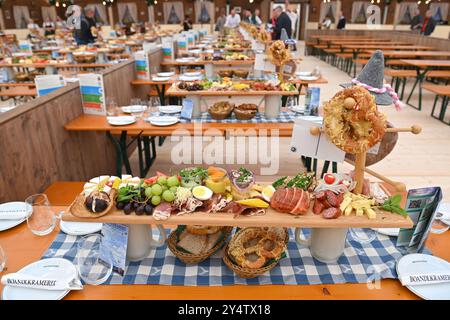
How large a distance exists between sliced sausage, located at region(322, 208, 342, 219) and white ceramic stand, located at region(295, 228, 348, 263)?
5.0 inches

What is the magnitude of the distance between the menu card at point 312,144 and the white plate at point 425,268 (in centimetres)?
49

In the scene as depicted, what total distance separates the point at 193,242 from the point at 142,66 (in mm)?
4435

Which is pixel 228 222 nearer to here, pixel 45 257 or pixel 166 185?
pixel 166 185

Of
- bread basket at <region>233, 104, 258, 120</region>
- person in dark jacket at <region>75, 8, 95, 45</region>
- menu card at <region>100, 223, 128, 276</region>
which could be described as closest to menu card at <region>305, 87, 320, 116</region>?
bread basket at <region>233, 104, 258, 120</region>

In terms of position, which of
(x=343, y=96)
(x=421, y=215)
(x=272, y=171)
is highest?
(x=343, y=96)

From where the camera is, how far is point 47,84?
135 inches

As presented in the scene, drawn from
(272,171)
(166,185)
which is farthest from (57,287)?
(272,171)

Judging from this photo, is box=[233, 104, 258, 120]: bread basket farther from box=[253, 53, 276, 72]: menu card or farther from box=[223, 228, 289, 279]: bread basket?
box=[223, 228, 289, 279]: bread basket

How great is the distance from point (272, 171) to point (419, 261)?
2915 mm

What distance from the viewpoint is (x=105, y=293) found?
4.21ft

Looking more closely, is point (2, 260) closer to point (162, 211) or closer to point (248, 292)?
point (162, 211)

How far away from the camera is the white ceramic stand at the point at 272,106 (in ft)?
11.3

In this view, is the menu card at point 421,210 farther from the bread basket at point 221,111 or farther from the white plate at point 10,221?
the bread basket at point 221,111

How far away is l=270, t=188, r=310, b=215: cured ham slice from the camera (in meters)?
1.30
